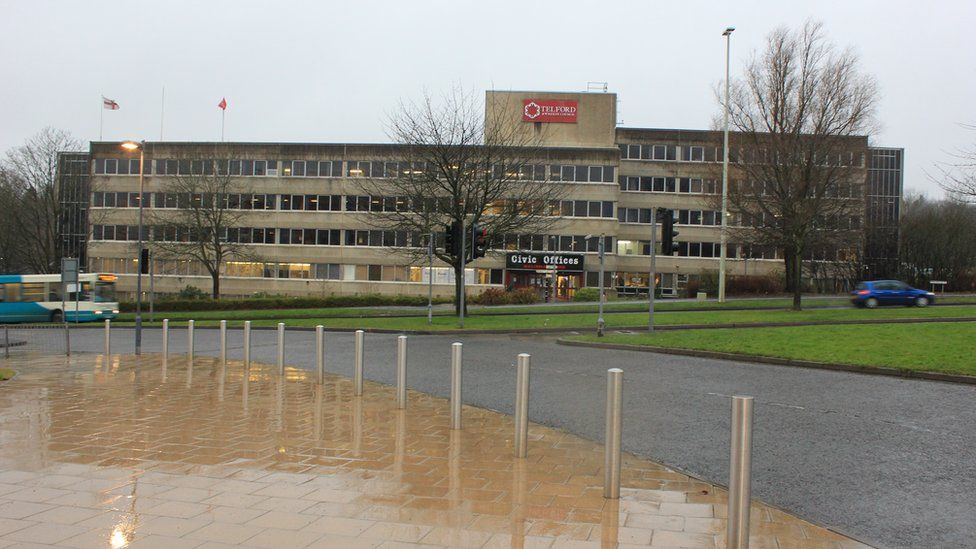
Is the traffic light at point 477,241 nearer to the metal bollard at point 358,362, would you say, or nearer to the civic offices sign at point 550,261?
the metal bollard at point 358,362

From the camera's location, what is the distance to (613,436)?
17.7 ft

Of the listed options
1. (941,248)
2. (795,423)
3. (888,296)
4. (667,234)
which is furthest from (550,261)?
(795,423)

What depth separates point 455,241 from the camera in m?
24.8

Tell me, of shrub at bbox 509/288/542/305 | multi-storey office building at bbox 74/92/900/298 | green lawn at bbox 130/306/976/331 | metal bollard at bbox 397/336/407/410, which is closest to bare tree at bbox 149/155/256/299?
multi-storey office building at bbox 74/92/900/298

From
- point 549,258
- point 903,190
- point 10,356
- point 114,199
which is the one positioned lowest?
point 10,356

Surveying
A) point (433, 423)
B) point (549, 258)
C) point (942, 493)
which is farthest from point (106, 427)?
point (549, 258)

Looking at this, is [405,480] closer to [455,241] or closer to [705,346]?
[705,346]

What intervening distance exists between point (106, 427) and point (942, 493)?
8222mm

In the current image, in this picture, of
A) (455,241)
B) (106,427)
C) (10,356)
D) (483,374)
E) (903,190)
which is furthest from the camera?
(903,190)

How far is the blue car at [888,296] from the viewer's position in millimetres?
32969

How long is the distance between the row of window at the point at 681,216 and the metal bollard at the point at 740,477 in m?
55.8

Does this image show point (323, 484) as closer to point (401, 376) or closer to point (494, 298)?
point (401, 376)

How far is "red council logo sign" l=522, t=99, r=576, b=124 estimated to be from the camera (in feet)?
195

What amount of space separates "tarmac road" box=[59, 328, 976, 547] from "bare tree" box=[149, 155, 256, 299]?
109ft
